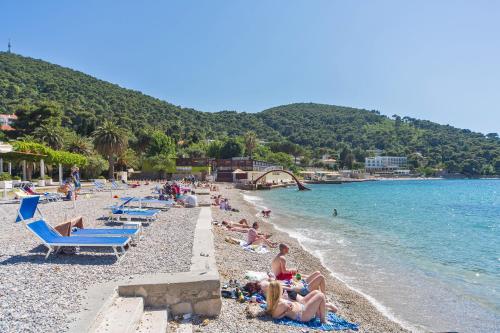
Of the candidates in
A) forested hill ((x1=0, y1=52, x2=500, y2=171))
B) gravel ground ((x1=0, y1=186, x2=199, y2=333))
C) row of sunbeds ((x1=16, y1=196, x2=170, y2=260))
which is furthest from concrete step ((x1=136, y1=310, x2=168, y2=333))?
forested hill ((x1=0, y1=52, x2=500, y2=171))

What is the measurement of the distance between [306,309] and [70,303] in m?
3.59

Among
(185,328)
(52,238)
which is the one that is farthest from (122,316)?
(52,238)

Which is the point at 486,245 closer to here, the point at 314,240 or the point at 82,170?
the point at 314,240

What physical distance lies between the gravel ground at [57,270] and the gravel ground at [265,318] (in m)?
1.09

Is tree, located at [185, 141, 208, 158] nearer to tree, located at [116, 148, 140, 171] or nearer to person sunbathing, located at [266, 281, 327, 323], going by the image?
tree, located at [116, 148, 140, 171]

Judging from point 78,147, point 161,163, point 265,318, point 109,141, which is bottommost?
point 265,318

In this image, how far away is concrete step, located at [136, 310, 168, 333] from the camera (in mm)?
4988

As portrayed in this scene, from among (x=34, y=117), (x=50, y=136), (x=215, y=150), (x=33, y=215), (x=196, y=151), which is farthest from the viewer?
(x=215, y=150)

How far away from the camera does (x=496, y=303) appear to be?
9484 mm

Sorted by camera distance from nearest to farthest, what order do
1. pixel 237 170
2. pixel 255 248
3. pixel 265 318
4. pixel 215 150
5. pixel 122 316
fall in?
pixel 122 316, pixel 265 318, pixel 255 248, pixel 237 170, pixel 215 150

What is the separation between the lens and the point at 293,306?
6531 millimetres

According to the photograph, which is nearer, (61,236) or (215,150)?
(61,236)

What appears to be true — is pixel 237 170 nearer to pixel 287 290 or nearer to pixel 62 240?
pixel 62 240

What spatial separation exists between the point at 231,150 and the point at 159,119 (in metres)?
30.4
